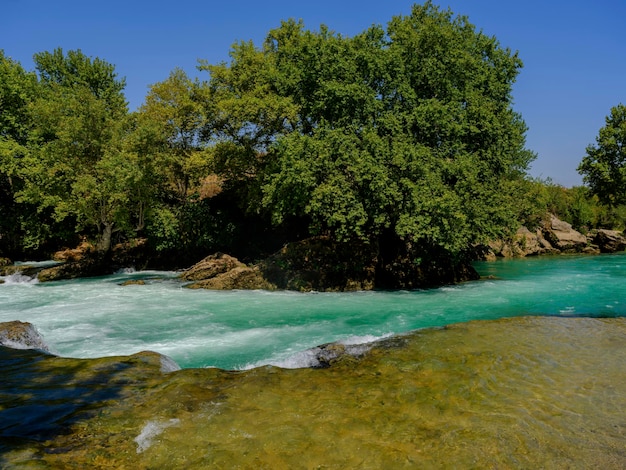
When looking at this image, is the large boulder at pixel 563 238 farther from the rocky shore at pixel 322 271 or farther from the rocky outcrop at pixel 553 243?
the rocky shore at pixel 322 271

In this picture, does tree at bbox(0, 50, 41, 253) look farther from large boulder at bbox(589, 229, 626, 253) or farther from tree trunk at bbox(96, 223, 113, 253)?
large boulder at bbox(589, 229, 626, 253)

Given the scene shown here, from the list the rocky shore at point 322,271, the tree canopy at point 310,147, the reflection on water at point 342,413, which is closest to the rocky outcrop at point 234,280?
the rocky shore at point 322,271

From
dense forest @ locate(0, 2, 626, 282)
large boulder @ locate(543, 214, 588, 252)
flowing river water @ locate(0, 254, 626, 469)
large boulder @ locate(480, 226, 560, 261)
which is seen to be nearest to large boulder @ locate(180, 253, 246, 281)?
dense forest @ locate(0, 2, 626, 282)

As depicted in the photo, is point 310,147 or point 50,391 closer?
point 50,391

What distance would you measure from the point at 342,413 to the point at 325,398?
21.9 inches

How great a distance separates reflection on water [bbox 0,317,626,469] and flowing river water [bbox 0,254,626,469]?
2cm

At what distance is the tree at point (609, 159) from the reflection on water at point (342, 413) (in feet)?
134

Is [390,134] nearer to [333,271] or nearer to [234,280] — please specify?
[333,271]

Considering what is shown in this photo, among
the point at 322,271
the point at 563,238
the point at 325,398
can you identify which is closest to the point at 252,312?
the point at 322,271

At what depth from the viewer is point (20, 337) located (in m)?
10.1

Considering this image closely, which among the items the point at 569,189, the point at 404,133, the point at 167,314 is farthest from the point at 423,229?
the point at 569,189

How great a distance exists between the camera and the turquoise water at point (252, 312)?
1112 cm

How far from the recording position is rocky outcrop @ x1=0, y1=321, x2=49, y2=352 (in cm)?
983

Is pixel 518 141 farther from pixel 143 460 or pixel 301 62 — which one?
pixel 143 460
